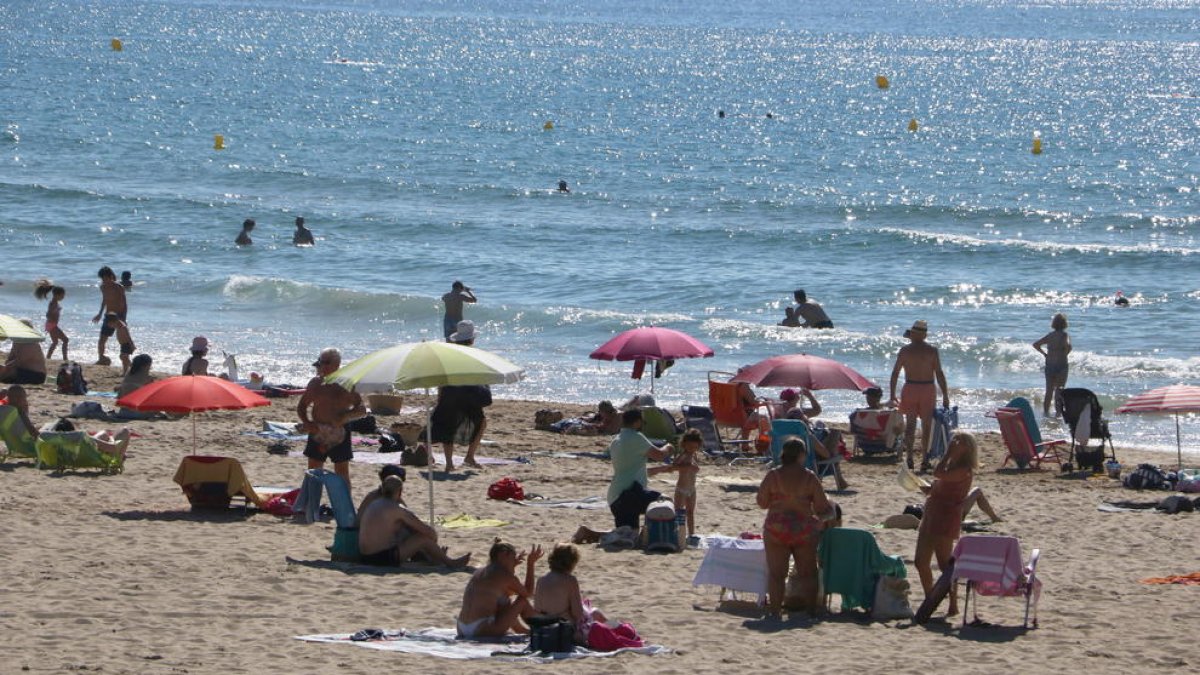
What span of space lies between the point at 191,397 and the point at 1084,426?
736cm

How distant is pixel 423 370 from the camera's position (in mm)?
10789

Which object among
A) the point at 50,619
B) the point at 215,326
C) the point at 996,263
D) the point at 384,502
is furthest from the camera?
the point at 996,263

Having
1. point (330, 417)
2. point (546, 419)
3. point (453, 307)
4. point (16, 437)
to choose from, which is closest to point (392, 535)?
point (330, 417)

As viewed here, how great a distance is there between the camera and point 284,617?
900 centimetres

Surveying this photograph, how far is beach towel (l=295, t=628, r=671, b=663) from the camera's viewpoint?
8.31 m

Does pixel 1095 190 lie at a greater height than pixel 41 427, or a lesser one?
greater

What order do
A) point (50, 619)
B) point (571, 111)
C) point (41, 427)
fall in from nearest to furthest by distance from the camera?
1. point (50, 619)
2. point (41, 427)
3. point (571, 111)

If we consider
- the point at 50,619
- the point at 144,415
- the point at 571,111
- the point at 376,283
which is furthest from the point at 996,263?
the point at 571,111

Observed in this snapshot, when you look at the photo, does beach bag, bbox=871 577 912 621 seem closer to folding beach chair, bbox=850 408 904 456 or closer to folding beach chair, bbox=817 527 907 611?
folding beach chair, bbox=817 527 907 611

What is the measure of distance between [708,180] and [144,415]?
31.6 m

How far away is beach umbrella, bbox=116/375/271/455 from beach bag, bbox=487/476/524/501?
1.88 meters

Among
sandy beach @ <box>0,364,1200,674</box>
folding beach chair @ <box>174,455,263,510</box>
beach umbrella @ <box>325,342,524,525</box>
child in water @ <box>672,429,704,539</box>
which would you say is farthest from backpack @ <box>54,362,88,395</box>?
child in water @ <box>672,429,704,539</box>

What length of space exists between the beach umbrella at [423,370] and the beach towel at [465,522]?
3.59ft

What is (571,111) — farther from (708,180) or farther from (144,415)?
(144,415)
